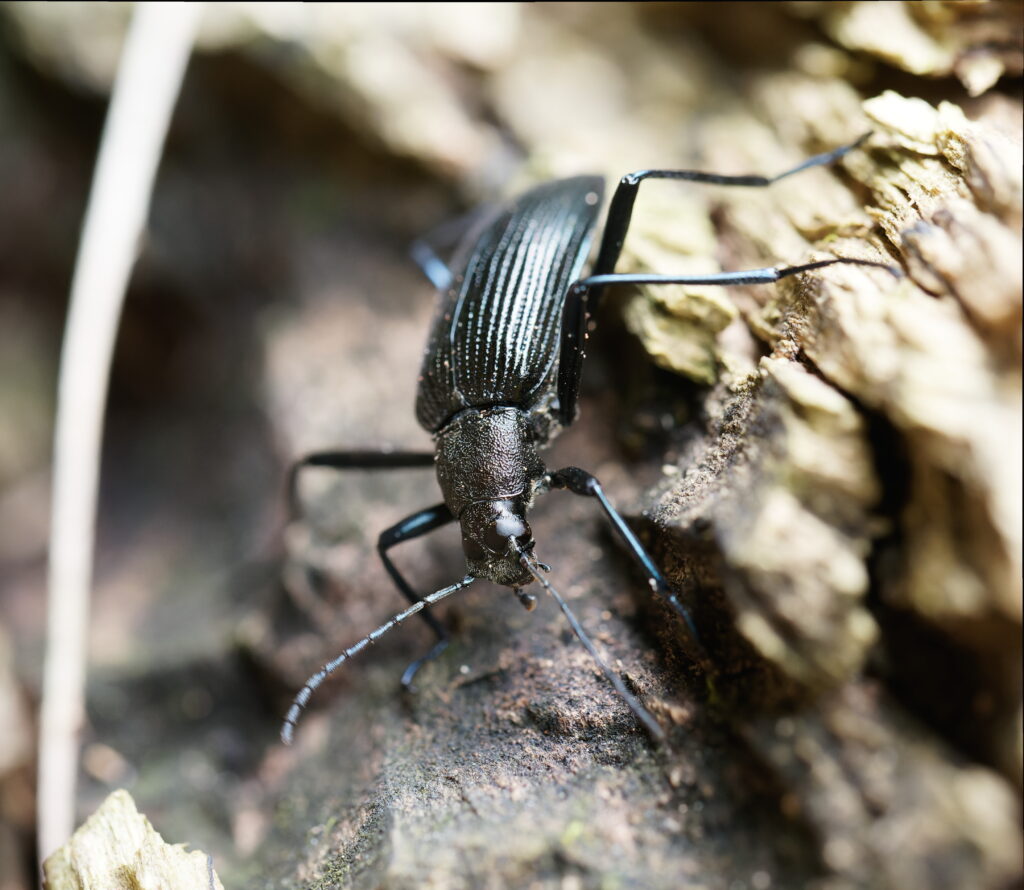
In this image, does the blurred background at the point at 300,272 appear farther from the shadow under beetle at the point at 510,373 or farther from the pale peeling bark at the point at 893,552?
the pale peeling bark at the point at 893,552

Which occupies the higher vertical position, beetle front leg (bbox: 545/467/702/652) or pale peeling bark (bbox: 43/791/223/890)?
beetle front leg (bbox: 545/467/702/652)

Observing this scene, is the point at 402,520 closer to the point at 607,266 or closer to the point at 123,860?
the point at 607,266

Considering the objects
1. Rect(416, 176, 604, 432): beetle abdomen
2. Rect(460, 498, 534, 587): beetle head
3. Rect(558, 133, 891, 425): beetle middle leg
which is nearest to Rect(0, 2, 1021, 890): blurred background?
Rect(558, 133, 891, 425): beetle middle leg

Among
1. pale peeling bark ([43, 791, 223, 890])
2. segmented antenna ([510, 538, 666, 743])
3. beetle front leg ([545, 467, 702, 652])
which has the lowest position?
pale peeling bark ([43, 791, 223, 890])

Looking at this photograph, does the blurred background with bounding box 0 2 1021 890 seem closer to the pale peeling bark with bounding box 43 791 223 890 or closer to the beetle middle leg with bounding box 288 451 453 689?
the beetle middle leg with bounding box 288 451 453 689

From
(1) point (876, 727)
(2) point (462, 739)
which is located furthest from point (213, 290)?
(1) point (876, 727)

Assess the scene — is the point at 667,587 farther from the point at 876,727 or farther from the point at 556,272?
the point at 556,272

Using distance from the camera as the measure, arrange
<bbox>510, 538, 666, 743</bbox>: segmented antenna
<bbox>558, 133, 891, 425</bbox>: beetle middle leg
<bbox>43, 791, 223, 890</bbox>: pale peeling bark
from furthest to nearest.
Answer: <bbox>558, 133, 891, 425</bbox>: beetle middle leg
<bbox>43, 791, 223, 890</bbox>: pale peeling bark
<bbox>510, 538, 666, 743</bbox>: segmented antenna

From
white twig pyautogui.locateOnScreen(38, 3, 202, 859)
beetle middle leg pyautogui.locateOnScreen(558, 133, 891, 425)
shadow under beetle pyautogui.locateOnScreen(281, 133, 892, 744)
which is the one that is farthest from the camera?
white twig pyautogui.locateOnScreen(38, 3, 202, 859)
